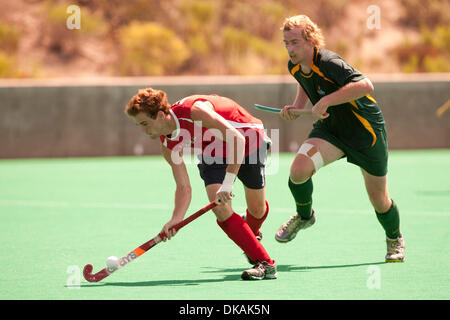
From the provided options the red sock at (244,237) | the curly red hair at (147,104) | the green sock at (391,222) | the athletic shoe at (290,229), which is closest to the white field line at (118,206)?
the athletic shoe at (290,229)

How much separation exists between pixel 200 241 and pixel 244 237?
61.6 inches

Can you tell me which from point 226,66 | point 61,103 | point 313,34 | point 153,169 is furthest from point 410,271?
point 226,66

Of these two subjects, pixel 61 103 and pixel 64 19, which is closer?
pixel 61 103

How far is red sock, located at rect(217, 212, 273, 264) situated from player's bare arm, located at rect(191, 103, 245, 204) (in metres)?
0.20

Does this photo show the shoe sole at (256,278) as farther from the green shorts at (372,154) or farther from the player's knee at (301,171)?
the green shorts at (372,154)

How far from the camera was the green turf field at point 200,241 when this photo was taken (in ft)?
16.9

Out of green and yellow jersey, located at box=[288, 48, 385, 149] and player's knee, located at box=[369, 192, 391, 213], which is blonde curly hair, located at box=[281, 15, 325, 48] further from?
player's knee, located at box=[369, 192, 391, 213]

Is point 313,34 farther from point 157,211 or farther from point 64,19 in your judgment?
point 64,19

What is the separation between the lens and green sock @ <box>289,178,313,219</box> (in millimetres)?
6125

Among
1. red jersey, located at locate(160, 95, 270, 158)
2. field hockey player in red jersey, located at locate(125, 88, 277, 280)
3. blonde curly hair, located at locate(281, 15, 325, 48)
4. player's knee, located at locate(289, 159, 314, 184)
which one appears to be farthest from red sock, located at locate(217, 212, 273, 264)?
blonde curly hair, located at locate(281, 15, 325, 48)

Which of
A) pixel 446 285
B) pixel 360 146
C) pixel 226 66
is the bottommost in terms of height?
pixel 446 285

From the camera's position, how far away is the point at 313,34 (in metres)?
5.72

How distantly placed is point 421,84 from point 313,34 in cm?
915

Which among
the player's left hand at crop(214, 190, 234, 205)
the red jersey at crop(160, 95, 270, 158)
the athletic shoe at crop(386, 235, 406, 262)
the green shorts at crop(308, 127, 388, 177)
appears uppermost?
the red jersey at crop(160, 95, 270, 158)
